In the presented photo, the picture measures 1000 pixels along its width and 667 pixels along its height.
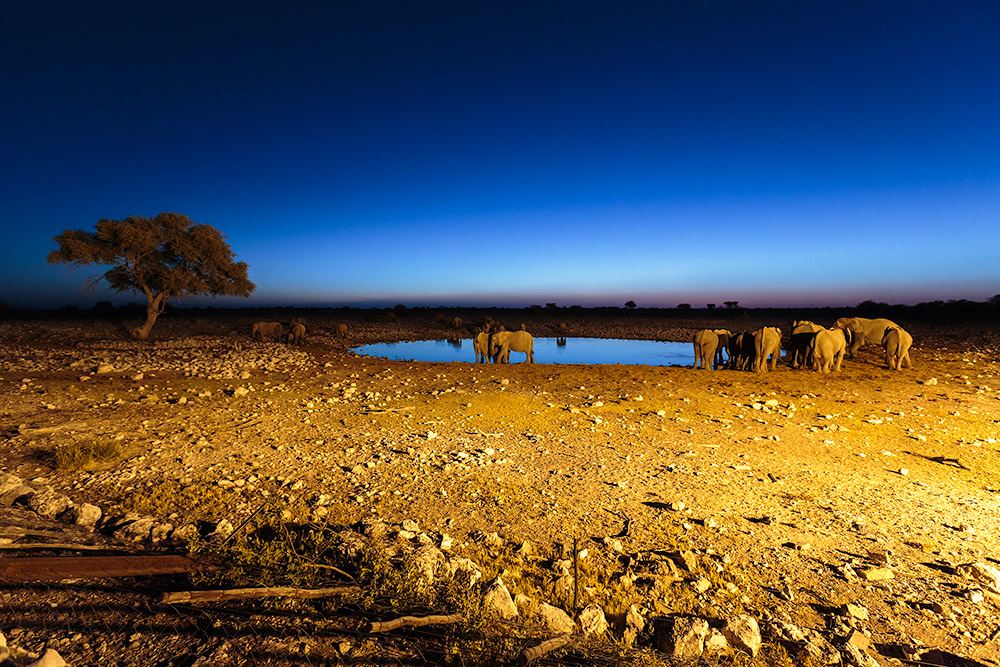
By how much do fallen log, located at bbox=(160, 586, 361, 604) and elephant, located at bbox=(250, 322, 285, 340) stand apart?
22278 millimetres

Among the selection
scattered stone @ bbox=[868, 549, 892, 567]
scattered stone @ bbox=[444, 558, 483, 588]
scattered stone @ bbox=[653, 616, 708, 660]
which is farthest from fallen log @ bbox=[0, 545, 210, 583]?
scattered stone @ bbox=[868, 549, 892, 567]

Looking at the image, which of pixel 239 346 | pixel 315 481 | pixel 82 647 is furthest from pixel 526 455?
pixel 239 346

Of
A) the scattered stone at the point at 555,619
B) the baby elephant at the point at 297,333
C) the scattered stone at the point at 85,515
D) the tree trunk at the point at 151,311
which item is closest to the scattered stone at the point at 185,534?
the scattered stone at the point at 85,515

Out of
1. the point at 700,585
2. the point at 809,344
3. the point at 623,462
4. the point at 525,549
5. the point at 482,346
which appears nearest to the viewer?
the point at 700,585

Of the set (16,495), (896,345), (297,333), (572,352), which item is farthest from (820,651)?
(572,352)

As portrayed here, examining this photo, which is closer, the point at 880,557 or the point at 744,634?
the point at 744,634

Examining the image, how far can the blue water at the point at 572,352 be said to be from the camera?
76.0ft

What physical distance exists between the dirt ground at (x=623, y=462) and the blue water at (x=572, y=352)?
36.9ft

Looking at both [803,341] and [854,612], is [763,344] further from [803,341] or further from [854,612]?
[854,612]

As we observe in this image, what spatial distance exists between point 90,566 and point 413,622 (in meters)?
2.45

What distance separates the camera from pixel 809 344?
1374 cm

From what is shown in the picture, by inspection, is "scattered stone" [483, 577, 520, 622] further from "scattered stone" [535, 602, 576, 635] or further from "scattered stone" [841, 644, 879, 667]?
"scattered stone" [841, 644, 879, 667]

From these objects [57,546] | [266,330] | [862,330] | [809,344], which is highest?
[862,330]

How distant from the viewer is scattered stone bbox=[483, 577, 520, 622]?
288cm
